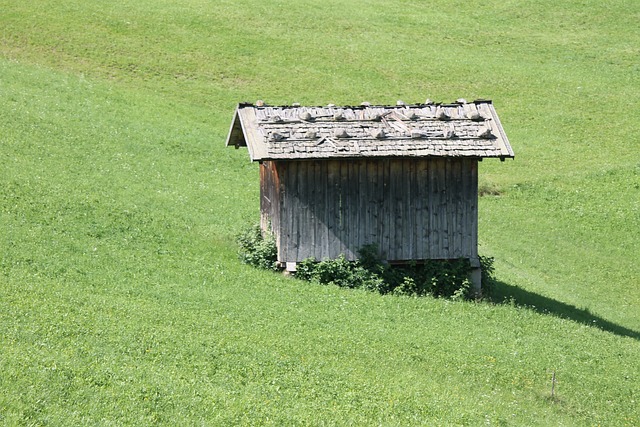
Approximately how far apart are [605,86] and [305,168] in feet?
105

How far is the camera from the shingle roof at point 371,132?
2306 centimetres

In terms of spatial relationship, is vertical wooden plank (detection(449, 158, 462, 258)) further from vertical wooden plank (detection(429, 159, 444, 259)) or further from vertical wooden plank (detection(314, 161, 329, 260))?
vertical wooden plank (detection(314, 161, 329, 260))

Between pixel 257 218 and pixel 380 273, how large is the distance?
7314mm

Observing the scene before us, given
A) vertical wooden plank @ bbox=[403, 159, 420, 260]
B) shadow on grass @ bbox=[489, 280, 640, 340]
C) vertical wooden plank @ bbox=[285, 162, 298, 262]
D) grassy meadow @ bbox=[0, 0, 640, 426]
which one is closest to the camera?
grassy meadow @ bbox=[0, 0, 640, 426]

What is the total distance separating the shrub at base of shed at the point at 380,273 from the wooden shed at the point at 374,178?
0.24 metres

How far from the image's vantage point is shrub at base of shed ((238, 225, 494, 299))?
77.0ft

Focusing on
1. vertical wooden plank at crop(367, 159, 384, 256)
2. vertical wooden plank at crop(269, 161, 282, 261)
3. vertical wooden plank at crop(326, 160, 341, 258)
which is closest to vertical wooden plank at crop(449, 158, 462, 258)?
vertical wooden plank at crop(367, 159, 384, 256)

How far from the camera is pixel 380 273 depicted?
934 inches

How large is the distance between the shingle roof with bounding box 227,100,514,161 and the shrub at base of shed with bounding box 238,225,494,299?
272 centimetres

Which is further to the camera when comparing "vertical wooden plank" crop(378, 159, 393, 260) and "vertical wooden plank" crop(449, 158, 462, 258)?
"vertical wooden plank" crop(449, 158, 462, 258)

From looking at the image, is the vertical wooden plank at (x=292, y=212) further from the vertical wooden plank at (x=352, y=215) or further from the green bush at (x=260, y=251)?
the vertical wooden plank at (x=352, y=215)

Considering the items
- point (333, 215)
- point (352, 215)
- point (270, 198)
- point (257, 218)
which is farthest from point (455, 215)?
point (257, 218)

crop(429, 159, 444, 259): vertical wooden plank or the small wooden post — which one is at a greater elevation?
crop(429, 159, 444, 259): vertical wooden plank

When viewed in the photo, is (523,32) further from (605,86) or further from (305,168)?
(305,168)
